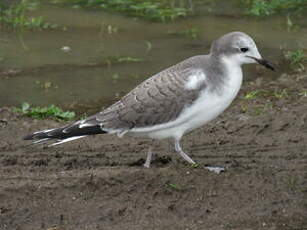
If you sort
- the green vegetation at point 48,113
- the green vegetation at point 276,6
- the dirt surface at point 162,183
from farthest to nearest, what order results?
the green vegetation at point 276,6, the green vegetation at point 48,113, the dirt surface at point 162,183

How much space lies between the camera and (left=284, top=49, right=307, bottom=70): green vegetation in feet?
33.6

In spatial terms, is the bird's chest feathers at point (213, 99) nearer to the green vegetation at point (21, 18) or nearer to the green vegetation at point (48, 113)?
the green vegetation at point (48, 113)

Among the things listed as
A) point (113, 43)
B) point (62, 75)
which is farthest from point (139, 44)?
point (62, 75)

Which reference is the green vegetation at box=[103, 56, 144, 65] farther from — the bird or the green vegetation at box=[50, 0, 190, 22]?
the bird

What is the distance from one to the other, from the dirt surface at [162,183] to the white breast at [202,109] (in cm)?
31

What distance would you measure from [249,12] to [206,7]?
82 centimetres

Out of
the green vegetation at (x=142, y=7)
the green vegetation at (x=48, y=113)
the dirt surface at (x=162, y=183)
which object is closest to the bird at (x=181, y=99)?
the dirt surface at (x=162, y=183)

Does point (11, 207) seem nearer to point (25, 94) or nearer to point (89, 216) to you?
point (89, 216)

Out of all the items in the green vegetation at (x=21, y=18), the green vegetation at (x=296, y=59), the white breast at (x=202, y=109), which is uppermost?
the white breast at (x=202, y=109)

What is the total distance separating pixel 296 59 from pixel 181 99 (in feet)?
13.5

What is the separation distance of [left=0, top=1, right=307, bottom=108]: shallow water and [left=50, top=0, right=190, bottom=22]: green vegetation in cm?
21

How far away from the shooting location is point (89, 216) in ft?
19.7

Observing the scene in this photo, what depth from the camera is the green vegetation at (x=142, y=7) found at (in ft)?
41.5

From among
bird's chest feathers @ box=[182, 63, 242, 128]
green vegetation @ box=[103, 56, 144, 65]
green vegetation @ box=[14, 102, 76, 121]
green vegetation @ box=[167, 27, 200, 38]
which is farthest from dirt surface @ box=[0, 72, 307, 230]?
green vegetation @ box=[167, 27, 200, 38]
